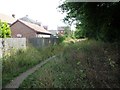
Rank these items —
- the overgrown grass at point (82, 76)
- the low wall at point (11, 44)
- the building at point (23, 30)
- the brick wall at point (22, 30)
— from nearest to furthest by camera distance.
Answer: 1. the overgrown grass at point (82, 76)
2. the low wall at point (11, 44)
3. the building at point (23, 30)
4. the brick wall at point (22, 30)

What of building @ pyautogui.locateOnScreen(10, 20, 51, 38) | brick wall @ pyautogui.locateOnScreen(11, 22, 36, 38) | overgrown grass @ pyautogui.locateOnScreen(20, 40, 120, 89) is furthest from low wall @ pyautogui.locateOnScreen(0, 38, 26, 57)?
brick wall @ pyautogui.locateOnScreen(11, 22, 36, 38)

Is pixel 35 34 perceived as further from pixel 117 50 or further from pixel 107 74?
pixel 107 74

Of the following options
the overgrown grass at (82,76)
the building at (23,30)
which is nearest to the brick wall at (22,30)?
the building at (23,30)

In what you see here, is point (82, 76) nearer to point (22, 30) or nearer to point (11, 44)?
point (11, 44)

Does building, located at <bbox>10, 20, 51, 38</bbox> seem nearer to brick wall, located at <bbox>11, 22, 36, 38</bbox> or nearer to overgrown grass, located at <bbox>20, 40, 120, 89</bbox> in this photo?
brick wall, located at <bbox>11, 22, 36, 38</bbox>

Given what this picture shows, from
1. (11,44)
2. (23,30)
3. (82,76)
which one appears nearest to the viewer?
(82,76)

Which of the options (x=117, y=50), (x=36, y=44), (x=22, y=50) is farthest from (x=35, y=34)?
(x=117, y=50)

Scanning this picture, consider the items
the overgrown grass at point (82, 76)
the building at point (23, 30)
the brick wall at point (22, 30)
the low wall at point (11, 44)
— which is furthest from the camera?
the brick wall at point (22, 30)

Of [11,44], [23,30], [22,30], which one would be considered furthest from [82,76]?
[22,30]

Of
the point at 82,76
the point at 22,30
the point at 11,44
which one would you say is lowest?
the point at 82,76

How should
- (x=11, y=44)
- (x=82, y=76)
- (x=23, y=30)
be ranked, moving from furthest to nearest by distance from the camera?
(x=23, y=30) → (x=11, y=44) → (x=82, y=76)

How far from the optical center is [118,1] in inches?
419

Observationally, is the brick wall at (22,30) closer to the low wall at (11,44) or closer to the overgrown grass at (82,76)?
the low wall at (11,44)

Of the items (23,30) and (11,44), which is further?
(23,30)
